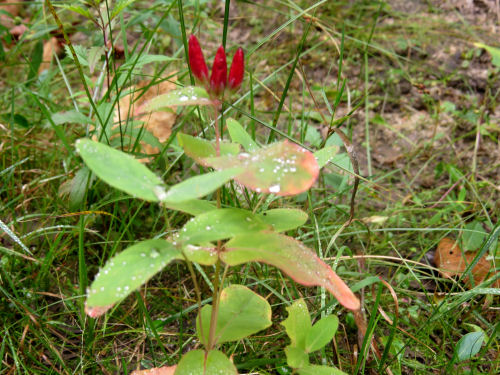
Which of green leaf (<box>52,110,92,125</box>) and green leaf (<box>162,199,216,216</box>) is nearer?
green leaf (<box>162,199,216,216</box>)

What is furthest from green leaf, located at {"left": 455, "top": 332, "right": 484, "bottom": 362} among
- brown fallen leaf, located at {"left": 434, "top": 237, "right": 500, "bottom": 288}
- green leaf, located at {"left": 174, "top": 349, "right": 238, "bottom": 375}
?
green leaf, located at {"left": 174, "top": 349, "right": 238, "bottom": 375}

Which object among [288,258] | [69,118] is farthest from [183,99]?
[69,118]

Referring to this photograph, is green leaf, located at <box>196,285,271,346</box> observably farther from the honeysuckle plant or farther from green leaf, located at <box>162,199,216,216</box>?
green leaf, located at <box>162,199,216,216</box>

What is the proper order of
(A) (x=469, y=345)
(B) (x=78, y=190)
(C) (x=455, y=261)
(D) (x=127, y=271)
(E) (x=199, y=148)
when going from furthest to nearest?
(C) (x=455, y=261) → (B) (x=78, y=190) → (A) (x=469, y=345) → (E) (x=199, y=148) → (D) (x=127, y=271)

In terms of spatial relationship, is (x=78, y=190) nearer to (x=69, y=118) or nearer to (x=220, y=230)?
(x=69, y=118)

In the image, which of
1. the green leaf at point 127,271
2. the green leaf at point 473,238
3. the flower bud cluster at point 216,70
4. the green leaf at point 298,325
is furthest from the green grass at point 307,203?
the green leaf at point 127,271

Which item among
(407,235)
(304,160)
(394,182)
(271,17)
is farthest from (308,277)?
(271,17)

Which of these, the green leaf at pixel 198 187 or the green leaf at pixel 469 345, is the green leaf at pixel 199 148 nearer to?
the green leaf at pixel 198 187
